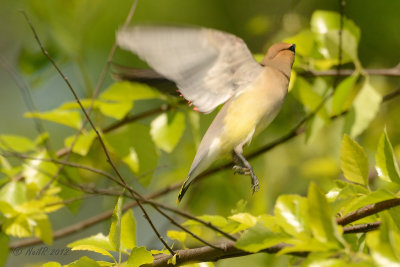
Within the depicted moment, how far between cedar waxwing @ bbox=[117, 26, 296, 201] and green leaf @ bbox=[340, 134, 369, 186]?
201mm

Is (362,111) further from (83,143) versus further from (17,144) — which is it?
(17,144)

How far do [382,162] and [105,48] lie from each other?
369 centimetres

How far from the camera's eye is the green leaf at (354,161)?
4.22ft

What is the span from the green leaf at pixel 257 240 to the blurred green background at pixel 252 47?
561 millimetres

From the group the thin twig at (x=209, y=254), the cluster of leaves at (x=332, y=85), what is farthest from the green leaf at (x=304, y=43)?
the thin twig at (x=209, y=254)

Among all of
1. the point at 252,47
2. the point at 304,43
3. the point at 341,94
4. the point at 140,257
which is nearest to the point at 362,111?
the point at 341,94

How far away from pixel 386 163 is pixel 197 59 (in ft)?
1.56

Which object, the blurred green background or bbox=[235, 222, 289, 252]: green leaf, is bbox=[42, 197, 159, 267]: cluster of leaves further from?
the blurred green background

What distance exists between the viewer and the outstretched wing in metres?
1.25

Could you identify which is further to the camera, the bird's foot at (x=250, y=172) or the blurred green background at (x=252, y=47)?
the blurred green background at (x=252, y=47)

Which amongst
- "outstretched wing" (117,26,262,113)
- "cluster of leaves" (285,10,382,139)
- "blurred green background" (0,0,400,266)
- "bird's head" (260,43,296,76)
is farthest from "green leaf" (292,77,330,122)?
"outstretched wing" (117,26,262,113)

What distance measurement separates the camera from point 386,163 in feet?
4.18

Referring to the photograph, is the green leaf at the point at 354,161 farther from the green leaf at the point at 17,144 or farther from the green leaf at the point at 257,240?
the green leaf at the point at 17,144

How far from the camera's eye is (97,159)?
2457 mm
